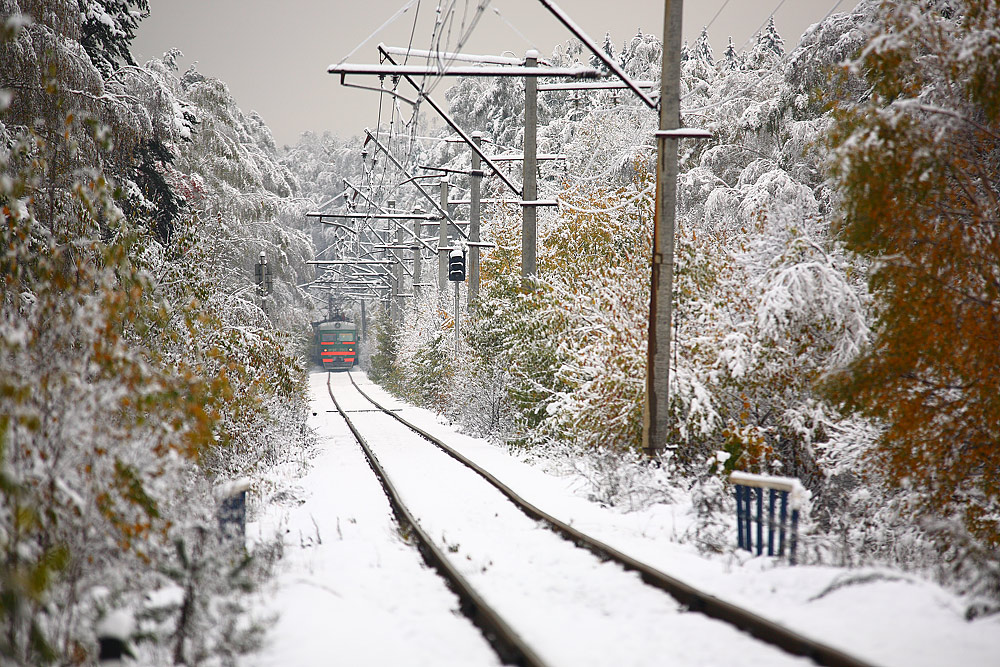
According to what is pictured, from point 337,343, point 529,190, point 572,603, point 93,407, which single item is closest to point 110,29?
point 529,190

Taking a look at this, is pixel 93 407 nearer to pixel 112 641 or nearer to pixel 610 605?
pixel 112 641

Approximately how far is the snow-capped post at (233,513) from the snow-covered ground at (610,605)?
0.59m

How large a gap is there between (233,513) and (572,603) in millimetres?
3567

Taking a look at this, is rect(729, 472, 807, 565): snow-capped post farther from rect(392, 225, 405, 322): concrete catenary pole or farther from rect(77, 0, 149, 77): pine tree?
rect(392, 225, 405, 322): concrete catenary pole

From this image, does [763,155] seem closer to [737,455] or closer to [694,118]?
[694,118]

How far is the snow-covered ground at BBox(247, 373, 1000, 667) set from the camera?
479cm

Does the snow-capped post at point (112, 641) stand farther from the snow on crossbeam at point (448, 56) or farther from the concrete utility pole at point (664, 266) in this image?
the snow on crossbeam at point (448, 56)

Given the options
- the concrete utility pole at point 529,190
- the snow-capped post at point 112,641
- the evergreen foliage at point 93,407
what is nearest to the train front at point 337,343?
the concrete utility pole at point 529,190

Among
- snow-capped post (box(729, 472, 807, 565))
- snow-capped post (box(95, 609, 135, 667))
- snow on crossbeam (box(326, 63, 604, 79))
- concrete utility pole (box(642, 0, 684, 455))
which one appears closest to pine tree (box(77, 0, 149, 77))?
snow on crossbeam (box(326, 63, 604, 79))

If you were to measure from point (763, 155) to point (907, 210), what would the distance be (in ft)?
66.3

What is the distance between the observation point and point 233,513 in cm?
762

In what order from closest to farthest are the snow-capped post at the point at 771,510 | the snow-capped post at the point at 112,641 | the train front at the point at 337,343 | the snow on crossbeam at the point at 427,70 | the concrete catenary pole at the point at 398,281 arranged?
the snow-capped post at the point at 112,641
the snow-capped post at the point at 771,510
the snow on crossbeam at the point at 427,70
the concrete catenary pole at the point at 398,281
the train front at the point at 337,343

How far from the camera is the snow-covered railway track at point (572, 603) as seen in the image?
189 inches

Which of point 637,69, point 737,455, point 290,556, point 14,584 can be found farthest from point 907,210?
point 637,69
